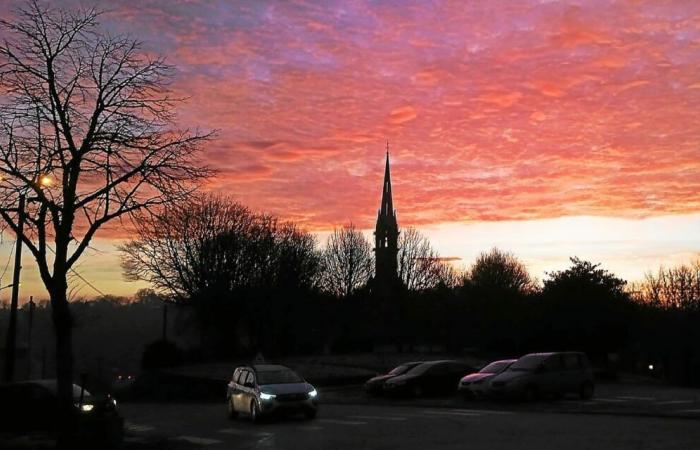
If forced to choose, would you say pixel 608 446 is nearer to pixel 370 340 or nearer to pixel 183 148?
pixel 183 148

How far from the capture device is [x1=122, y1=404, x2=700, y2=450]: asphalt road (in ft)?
54.0

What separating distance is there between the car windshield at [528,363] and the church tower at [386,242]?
4969 cm

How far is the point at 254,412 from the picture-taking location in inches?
925

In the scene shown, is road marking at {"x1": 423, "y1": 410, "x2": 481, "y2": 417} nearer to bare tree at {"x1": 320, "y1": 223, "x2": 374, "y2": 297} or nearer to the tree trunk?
the tree trunk

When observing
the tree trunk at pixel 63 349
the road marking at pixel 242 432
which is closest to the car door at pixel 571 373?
the road marking at pixel 242 432

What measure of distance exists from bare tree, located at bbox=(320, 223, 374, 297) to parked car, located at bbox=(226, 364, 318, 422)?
5551 centimetres

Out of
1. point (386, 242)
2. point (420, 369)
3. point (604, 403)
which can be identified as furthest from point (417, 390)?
point (386, 242)

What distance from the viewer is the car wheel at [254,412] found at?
76.5ft

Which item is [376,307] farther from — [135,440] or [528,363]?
[135,440]

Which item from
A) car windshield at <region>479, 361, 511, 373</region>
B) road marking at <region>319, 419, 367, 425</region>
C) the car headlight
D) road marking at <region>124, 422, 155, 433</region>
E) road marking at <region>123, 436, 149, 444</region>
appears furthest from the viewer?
car windshield at <region>479, 361, 511, 373</region>

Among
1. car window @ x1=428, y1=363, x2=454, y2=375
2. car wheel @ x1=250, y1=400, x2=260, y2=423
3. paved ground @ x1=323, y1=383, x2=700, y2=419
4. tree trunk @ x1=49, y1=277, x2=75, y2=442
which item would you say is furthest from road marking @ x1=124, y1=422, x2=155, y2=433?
car window @ x1=428, y1=363, x2=454, y2=375

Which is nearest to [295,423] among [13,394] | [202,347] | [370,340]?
[13,394]

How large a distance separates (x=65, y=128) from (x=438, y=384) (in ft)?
70.3

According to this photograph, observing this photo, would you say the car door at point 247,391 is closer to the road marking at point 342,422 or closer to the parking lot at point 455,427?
the parking lot at point 455,427
